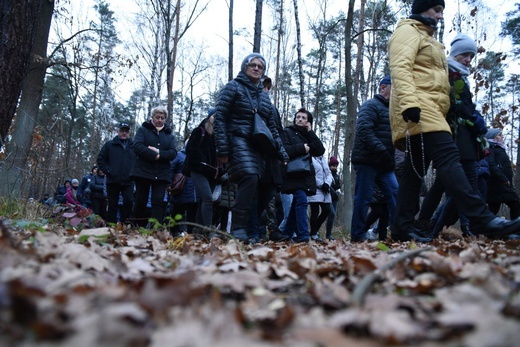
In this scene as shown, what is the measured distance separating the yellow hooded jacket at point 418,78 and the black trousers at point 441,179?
0.14 metres

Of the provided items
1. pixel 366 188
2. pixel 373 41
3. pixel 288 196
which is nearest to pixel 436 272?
pixel 366 188

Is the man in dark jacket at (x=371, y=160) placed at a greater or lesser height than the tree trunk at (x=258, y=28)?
lesser

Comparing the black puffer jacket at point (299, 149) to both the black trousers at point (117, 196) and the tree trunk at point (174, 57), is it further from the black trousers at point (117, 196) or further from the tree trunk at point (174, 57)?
the tree trunk at point (174, 57)

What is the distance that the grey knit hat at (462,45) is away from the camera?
4.49m

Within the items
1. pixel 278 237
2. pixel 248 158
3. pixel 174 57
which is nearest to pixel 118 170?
pixel 278 237

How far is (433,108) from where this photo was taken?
148 inches

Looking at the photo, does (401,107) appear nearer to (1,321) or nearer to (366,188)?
(366,188)

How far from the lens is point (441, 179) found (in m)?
3.73

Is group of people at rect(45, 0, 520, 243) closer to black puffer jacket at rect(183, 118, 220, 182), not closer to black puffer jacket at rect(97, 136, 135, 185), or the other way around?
black puffer jacket at rect(183, 118, 220, 182)

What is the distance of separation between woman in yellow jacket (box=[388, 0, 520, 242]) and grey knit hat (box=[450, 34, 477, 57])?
2.14 ft

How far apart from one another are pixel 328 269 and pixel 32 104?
1012 cm

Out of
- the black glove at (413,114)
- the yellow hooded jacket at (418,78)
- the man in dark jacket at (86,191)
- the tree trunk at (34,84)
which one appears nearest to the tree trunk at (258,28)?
the tree trunk at (34,84)

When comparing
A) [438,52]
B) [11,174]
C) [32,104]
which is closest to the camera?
[438,52]

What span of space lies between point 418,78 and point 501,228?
152 centimetres
